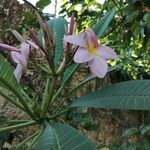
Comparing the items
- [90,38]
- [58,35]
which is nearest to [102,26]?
[58,35]

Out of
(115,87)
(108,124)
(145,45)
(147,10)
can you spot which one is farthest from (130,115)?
(115,87)

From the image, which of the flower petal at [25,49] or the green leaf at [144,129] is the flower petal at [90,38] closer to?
the flower petal at [25,49]

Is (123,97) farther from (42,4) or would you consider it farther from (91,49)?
(42,4)

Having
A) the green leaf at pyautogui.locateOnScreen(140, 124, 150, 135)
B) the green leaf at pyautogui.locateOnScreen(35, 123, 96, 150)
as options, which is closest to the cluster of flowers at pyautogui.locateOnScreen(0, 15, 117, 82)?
the green leaf at pyautogui.locateOnScreen(35, 123, 96, 150)

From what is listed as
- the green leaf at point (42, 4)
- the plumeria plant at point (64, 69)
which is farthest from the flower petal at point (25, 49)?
the green leaf at point (42, 4)

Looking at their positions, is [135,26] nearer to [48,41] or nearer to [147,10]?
[147,10]

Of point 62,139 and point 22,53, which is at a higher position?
point 22,53
